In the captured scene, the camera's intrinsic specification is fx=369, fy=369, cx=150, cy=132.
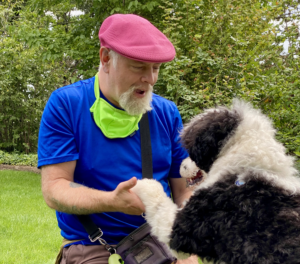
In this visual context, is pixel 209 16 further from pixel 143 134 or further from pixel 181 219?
pixel 181 219

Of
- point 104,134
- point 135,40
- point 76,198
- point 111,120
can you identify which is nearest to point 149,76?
point 135,40

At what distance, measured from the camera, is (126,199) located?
2412mm

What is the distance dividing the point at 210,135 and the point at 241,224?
677mm

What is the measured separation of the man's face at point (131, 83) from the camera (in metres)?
2.81

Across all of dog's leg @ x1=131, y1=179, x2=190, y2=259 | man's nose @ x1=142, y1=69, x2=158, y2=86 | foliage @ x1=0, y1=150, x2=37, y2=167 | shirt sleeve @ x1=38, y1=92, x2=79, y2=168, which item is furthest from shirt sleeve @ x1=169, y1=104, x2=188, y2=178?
A: foliage @ x1=0, y1=150, x2=37, y2=167

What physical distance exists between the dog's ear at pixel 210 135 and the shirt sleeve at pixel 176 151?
364mm

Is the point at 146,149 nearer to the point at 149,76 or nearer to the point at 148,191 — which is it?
the point at 148,191

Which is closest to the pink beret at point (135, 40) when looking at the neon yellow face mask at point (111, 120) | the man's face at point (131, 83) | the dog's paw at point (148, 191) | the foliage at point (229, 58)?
the man's face at point (131, 83)

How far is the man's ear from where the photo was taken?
2.90 meters

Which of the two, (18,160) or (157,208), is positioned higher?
(157,208)

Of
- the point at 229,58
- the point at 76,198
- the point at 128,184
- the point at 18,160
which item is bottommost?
the point at 18,160

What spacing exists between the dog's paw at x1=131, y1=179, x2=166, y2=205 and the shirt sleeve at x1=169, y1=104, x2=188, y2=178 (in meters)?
Result: 0.61

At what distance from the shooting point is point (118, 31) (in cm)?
282

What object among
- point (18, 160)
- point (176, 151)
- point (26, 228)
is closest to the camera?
point (176, 151)
